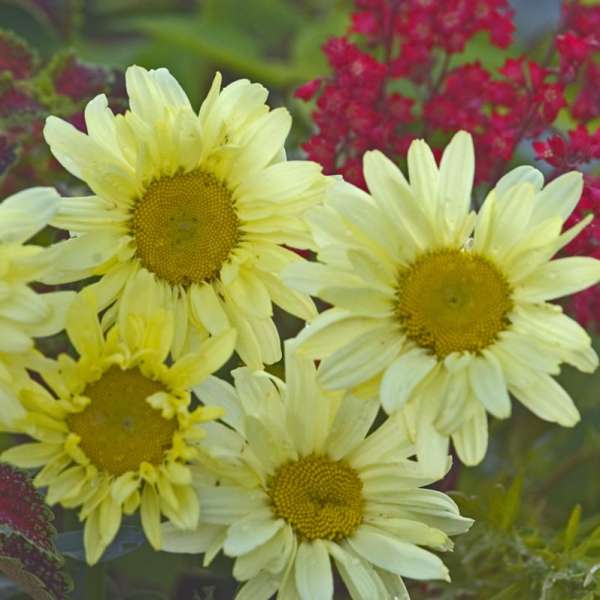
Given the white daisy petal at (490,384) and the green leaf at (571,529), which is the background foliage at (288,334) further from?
the white daisy petal at (490,384)

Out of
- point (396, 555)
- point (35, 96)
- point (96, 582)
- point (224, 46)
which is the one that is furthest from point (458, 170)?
point (224, 46)

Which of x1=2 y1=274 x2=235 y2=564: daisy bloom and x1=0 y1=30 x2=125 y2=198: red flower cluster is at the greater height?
x1=2 y1=274 x2=235 y2=564: daisy bloom

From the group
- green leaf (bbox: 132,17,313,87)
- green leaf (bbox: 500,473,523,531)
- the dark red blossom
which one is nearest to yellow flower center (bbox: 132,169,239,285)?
green leaf (bbox: 500,473,523,531)

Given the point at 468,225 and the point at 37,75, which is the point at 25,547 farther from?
the point at 37,75

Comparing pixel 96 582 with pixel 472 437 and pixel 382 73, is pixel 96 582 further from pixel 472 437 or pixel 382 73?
pixel 382 73

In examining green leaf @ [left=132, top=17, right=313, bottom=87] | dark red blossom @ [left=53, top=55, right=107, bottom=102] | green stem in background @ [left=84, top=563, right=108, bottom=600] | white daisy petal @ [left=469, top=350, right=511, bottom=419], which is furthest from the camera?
green leaf @ [left=132, top=17, right=313, bottom=87]

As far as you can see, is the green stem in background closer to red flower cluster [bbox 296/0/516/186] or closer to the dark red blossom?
red flower cluster [bbox 296/0/516/186]
